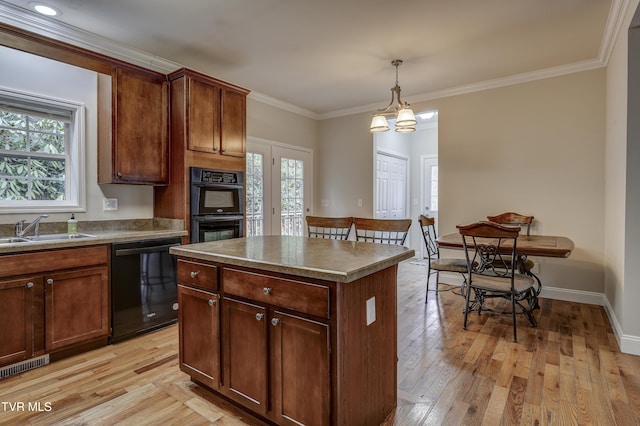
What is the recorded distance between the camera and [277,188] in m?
5.12

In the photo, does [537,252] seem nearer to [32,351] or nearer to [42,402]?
[42,402]

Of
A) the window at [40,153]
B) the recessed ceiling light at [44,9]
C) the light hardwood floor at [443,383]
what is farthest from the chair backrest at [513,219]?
the recessed ceiling light at [44,9]

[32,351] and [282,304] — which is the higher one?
[282,304]

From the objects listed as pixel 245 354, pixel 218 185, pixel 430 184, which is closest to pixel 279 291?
pixel 245 354

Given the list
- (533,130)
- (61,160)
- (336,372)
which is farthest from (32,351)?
(533,130)

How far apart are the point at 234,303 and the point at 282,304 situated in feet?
1.15

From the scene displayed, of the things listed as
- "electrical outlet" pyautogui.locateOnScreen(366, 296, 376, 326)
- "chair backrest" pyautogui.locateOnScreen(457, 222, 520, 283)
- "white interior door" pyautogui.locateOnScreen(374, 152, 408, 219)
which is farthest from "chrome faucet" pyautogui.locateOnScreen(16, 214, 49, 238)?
"white interior door" pyautogui.locateOnScreen(374, 152, 408, 219)

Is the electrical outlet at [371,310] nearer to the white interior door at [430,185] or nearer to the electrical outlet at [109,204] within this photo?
the electrical outlet at [109,204]

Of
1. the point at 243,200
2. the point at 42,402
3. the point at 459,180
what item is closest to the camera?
the point at 42,402

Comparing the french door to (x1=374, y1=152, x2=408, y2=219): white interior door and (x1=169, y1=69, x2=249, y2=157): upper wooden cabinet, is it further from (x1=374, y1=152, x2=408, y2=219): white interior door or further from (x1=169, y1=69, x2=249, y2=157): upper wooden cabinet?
(x1=374, y1=152, x2=408, y2=219): white interior door

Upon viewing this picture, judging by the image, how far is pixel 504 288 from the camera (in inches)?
113

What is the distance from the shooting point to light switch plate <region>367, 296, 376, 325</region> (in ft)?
5.26

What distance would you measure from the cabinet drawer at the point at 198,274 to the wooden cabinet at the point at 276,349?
9 cm

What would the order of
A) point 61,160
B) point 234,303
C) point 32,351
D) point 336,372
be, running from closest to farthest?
point 336,372
point 234,303
point 32,351
point 61,160
